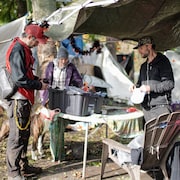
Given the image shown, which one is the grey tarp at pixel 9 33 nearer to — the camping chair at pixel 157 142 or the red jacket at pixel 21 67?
the red jacket at pixel 21 67

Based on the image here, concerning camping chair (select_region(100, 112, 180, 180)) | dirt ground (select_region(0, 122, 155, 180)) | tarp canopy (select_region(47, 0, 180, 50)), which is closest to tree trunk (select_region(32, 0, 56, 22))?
tarp canopy (select_region(47, 0, 180, 50))

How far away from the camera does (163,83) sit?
4.30 metres

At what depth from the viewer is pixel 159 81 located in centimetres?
439

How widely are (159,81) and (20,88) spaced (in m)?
1.63

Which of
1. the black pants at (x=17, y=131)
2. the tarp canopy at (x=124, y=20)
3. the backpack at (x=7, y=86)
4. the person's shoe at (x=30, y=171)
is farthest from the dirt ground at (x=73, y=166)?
the tarp canopy at (x=124, y=20)

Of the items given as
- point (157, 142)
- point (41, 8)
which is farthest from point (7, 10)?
point (157, 142)

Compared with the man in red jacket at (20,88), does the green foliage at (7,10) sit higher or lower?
higher

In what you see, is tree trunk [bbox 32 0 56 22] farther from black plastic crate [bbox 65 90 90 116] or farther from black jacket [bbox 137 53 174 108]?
black jacket [bbox 137 53 174 108]

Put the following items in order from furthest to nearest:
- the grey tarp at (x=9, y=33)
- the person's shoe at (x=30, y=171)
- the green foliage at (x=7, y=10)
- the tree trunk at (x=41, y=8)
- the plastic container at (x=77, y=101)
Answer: the green foliage at (x=7, y=10)
the tree trunk at (x=41, y=8)
the grey tarp at (x=9, y=33)
the person's shoe at (x=30, y=171)
the plastic container at (x=77, y=101)

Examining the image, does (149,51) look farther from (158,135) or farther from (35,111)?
(35,111)

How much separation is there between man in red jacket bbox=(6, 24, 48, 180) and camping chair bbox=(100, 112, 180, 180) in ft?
3.97

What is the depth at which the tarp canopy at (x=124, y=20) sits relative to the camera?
388 cm

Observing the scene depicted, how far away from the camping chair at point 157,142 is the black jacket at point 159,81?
1.64ft

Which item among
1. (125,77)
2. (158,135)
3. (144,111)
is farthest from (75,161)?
(125,77)
